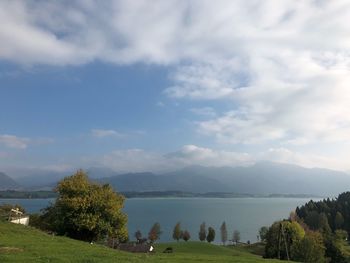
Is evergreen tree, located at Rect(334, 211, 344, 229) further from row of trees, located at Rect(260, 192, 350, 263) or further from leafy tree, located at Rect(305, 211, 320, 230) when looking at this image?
row of trees, located at Rect(260, 192, 350, 263)

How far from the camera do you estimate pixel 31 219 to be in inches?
2739

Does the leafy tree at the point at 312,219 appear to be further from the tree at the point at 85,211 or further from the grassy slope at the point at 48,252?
the grassy slope at the point at 48,252

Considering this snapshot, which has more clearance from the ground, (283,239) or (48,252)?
(48,252)

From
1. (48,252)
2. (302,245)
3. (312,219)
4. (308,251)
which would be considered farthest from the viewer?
(312,219)

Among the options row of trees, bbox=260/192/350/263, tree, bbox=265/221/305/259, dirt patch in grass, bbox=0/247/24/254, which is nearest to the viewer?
dirt patch in grass, bbox=0/247/24/254

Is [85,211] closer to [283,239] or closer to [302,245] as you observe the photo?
[302,245]

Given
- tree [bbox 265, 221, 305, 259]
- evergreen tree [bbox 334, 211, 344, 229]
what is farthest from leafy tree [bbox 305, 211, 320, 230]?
tree [bbox 265, 221, 305, 259]

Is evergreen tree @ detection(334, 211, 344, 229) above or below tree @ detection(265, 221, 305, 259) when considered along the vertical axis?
above

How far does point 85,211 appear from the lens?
160ft

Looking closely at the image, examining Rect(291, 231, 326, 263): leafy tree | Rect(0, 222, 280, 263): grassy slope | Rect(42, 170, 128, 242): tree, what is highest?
Rect(42, 170, 128, 242): tree

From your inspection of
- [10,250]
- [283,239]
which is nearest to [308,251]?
[283,239]

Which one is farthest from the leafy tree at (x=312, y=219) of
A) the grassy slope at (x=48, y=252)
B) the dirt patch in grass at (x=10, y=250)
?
the dirt patch in grass at (x=10, y=250)

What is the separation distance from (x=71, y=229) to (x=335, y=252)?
66805mm

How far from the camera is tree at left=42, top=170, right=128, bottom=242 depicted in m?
48.4
